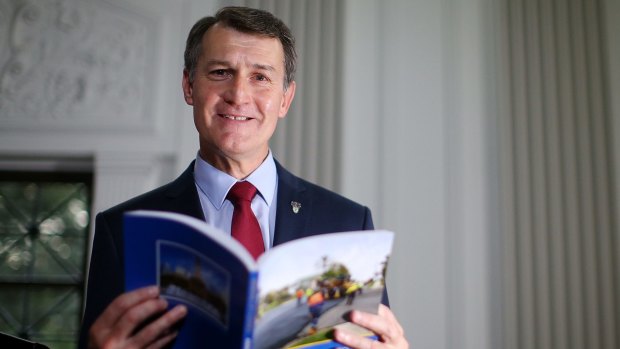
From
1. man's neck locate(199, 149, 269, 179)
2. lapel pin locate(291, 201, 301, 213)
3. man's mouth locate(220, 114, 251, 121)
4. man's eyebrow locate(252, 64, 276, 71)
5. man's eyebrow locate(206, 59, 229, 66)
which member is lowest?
lapel pin locate(291, 201, 301, 213)

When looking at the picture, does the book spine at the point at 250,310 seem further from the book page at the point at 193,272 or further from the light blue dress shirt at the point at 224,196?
the light blue dress shirt at the point at 224,196

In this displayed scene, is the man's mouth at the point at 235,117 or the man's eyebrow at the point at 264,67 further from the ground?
the man's eyebrow at the point at 264,67

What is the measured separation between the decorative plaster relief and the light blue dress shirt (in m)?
1.58

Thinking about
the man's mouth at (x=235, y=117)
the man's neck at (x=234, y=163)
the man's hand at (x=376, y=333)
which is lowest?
the man's hand at (x=376, y=333)

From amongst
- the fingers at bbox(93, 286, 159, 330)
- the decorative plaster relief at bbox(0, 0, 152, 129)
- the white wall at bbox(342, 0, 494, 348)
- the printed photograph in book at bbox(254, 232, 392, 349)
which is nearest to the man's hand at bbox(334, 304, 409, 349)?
the printed photograph in book at bbox(254, 232, 392, 349)

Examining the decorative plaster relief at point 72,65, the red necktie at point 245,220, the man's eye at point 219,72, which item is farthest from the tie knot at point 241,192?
the decorative plaster relief at point 72,65

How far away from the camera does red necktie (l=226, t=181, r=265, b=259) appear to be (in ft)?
5.32

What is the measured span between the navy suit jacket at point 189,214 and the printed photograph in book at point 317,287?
428 mm

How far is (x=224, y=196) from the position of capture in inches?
68.3

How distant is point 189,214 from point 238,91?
343 mm

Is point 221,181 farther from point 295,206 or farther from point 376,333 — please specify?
point 376,333

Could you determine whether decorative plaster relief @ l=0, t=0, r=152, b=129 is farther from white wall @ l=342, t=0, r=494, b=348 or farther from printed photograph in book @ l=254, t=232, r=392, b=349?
printed photograph in book @ l=254, t=232, r=392, b=349

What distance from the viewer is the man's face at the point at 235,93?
1707mm

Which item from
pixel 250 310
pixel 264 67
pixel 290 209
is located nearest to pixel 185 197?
pixel 290 209
